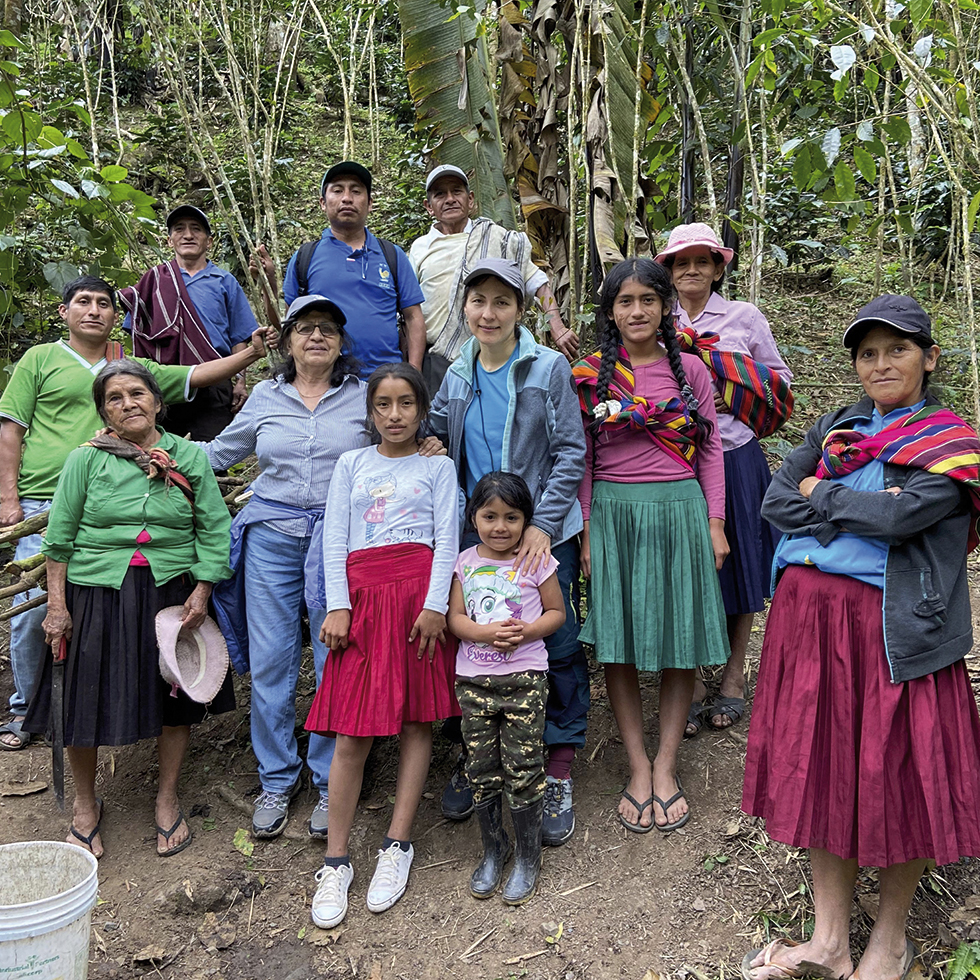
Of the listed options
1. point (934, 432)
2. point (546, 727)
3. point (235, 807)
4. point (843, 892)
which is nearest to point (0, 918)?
point (235, 807)

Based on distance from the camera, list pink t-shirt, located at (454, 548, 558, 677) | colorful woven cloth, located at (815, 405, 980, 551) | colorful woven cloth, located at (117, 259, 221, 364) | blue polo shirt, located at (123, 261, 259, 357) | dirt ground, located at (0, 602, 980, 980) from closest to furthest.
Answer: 1. colorful woven cloth, located at (815, 405, 980, 551)
2. dirt ground, located at (0, 602, 980, 980)
3. pink t-shirt, located at (454, 548, 558, 677)
4. colorful woven cloth, located at (117, 259, 221, 364)
5. blue polo shirt, located at (123, 261, 259, 357)

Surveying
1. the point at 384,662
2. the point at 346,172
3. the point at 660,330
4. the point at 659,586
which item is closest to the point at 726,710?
the point at 659,586

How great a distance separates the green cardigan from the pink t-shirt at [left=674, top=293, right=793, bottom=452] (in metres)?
1.91

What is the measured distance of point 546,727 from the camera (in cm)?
307

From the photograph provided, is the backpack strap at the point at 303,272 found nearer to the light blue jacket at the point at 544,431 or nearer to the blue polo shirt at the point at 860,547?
the light blue jacket at the point at 544,431

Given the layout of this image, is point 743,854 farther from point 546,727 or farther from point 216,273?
point 216,273

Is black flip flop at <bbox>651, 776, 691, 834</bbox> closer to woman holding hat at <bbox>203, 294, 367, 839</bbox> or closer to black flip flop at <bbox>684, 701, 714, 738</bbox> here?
black flip flop at <bbox>684, 701, 714, 738</bbox>

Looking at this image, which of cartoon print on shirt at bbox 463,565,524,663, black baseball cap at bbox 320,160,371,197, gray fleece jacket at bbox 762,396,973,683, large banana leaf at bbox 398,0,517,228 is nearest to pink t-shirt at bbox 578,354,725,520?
cartoon print on shirt at bbox 463,565,524,663

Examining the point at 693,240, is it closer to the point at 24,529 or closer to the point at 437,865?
the point at 437,865

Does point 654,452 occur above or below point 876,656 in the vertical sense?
above

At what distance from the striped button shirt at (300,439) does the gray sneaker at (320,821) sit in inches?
39.6

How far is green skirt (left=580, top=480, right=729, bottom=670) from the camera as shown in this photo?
2949 millimetres

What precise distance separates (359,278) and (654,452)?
4.57 ft

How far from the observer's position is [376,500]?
300 cm
